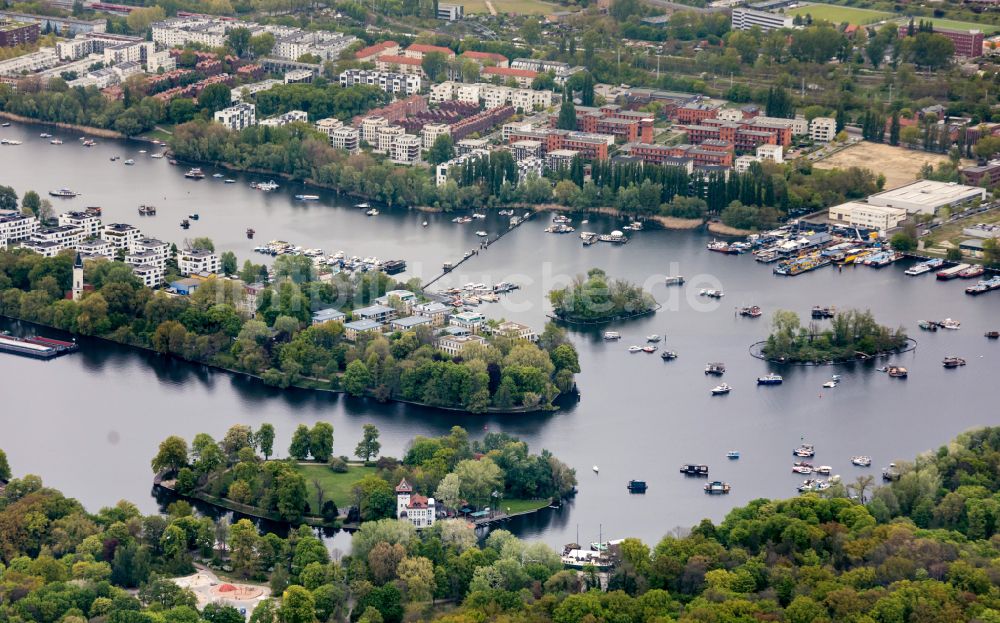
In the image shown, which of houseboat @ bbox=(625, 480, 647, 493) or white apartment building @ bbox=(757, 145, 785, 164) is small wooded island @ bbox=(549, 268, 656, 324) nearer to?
houseboat @ bbox=(625, 480, 647, 493)

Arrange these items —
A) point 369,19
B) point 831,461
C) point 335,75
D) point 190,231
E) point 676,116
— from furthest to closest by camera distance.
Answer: point 369,19 → point 335,75 → point 676,116 → point 190,231 → point 831,461

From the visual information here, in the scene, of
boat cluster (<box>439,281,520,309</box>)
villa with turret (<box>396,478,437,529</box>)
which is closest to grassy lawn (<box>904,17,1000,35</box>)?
boat cluster (<box>439,281,520,309</box>)

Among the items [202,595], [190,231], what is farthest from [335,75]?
[202,595]

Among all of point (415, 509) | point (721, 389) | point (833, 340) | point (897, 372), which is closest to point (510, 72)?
point (833, 340)

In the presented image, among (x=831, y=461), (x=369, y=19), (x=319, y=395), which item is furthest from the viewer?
(x=369, y=19)

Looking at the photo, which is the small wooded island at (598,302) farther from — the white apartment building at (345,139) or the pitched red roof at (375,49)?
the pitched red roof at (375,49)

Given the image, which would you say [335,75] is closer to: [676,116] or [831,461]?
[676,116]

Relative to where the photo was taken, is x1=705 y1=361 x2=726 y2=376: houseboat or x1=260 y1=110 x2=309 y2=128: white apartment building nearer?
x1=705 y1=361 x2=726 y2=376: houseboat
